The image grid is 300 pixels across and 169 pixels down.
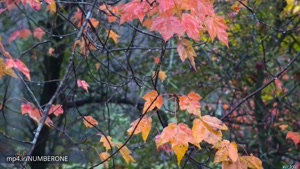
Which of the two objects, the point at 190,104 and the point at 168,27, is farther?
the point at 190,104

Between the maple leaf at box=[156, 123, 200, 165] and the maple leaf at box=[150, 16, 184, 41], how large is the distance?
0.39 m

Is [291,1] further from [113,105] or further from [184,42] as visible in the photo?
[113,105]

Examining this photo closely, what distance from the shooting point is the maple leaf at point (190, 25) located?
79.6 inches

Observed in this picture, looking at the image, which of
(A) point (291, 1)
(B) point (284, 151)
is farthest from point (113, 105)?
(A) point (291, 1)

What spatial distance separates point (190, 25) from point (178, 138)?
1.62 ft

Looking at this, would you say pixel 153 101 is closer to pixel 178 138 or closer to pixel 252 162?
pixel 178 138

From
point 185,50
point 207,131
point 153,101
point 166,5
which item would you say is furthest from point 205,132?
point 166,5

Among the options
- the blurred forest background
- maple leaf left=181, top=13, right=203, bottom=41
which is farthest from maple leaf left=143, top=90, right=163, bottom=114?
the blurred forest background

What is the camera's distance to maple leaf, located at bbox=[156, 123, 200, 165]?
188cm

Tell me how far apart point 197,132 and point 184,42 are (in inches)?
17.3

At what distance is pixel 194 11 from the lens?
2.10 m

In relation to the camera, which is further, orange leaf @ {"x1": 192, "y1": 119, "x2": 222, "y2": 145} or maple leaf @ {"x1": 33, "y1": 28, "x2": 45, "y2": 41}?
maple leaf @ {"x1": 33, "y1": 28, "x2": 45, "y2": 41}

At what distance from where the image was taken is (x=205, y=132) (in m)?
1.97

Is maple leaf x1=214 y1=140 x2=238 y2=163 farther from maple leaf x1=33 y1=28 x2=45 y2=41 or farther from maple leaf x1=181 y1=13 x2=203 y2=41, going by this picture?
maple leaf x1=33 y1=28 x2=45 y2=41
